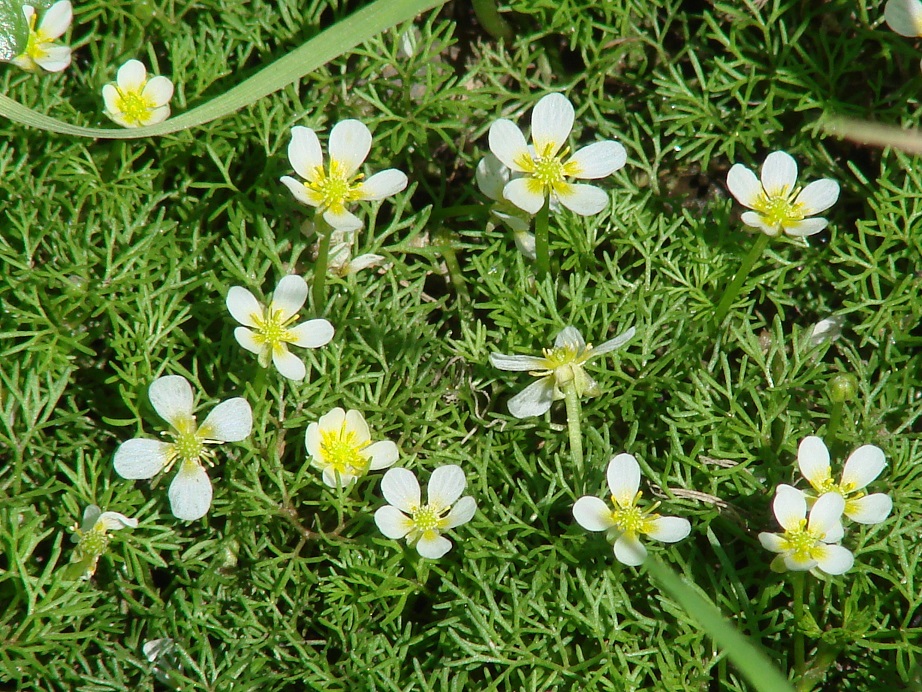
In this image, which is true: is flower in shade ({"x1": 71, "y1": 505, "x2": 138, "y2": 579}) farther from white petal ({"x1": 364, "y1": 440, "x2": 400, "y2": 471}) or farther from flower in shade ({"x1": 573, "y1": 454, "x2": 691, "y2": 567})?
flower in shade ({"x1": 573, "y1": 454, "x2": 691, "y2": 567})

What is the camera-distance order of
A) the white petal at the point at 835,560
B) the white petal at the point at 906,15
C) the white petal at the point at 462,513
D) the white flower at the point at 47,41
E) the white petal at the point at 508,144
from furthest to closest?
the white flower at the point at 47,41 < the white petal at the point at 906,15 < the white petal at the point at 508,144 < the white petal at the point at 462,513 < the white petal at the point at 835,560

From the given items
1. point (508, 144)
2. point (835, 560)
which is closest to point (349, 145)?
point (508, 144)

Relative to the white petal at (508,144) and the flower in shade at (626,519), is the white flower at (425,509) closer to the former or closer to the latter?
the flower in shade at (626,519)

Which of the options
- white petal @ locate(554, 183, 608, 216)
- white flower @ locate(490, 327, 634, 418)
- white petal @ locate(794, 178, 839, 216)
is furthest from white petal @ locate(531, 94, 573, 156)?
white petal @ locate(794, 178, 839, 216)

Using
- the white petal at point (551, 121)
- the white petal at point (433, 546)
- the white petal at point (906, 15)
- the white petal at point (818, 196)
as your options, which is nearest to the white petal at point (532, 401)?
the white petal at point (433, 546)

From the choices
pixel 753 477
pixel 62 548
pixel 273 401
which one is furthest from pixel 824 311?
pixel 62 548

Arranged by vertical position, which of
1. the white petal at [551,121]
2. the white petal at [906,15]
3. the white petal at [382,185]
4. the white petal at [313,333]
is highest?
the white petal at [906,15]

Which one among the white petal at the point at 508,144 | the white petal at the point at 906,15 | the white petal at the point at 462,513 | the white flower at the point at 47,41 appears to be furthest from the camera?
the white flower at the point at 47,41
